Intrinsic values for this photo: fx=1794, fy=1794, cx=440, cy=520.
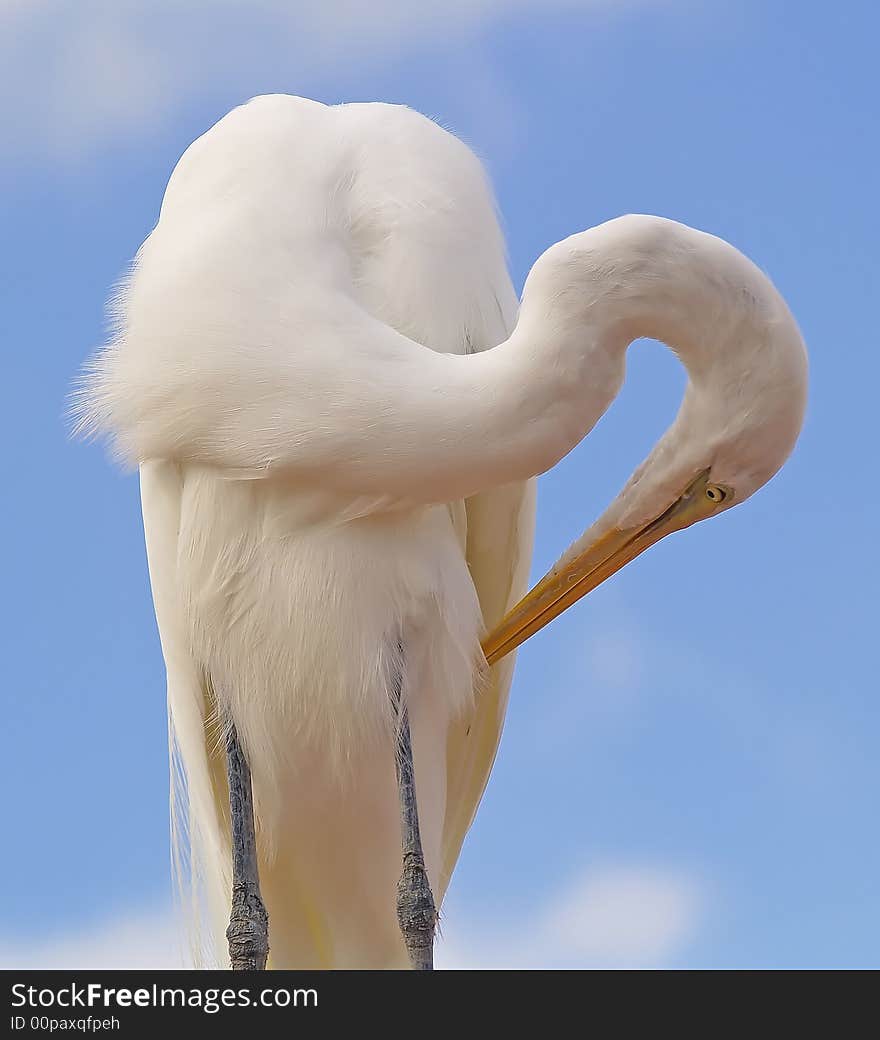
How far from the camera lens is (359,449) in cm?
315

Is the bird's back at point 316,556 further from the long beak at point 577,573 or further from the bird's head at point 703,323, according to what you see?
the bird's head at point 703,323

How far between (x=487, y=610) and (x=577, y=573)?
346 mm

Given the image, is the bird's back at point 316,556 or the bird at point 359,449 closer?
the bird at point 359,449

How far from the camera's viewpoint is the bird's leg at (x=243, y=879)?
3.26m

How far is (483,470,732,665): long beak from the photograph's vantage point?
349 centimetres

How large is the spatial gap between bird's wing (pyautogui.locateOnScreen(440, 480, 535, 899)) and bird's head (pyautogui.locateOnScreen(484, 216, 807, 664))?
1.88ft

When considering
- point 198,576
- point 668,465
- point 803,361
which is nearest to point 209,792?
point 198,576

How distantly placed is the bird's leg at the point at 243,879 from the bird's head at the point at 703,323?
1.05m

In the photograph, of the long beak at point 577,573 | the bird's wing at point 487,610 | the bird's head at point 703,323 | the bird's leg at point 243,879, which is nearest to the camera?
the bird's head at point 703,323

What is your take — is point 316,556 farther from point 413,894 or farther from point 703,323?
point 703,323

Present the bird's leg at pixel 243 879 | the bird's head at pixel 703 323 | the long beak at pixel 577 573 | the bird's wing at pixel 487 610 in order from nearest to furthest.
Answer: the bird's head at pixel 703 323, the bird's leg at pixel 243 879, the long beak at pixel 577 573, the bird's wing at pixel 487 610

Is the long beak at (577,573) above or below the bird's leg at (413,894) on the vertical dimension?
above

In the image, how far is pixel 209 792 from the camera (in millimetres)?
3615

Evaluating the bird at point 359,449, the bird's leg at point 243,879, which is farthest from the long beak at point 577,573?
the bird's leg at point 243,879
